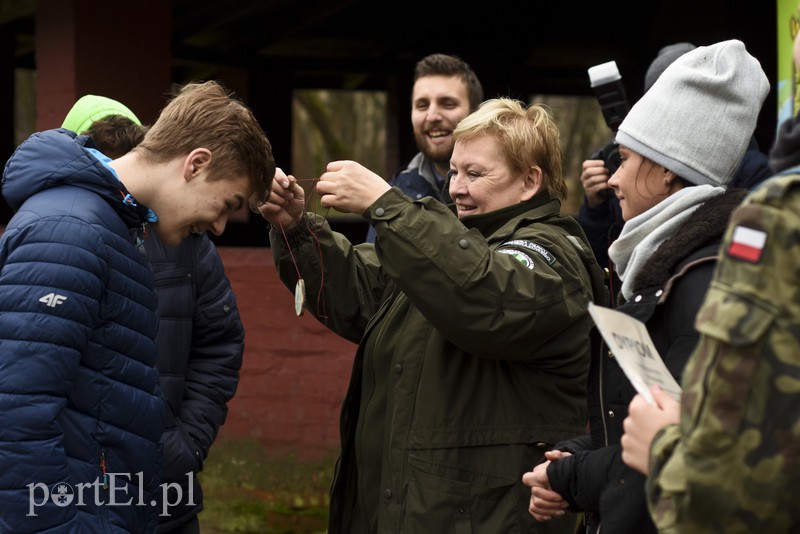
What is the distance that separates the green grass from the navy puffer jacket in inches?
128

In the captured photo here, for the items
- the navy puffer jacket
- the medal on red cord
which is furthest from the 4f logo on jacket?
the medal on red cord

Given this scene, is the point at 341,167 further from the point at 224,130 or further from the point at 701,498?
the point at 701,498

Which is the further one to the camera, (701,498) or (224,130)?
(224,130)

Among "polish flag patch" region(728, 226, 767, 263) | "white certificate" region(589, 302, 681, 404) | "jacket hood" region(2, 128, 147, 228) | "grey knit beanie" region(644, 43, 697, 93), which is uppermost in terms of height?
"grey knit beanie" region(644, 43, 697, 93)

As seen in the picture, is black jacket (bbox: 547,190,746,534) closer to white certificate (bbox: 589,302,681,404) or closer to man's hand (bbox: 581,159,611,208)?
white certificate (bbox: 589,302,681,404)

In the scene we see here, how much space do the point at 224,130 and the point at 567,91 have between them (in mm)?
9324

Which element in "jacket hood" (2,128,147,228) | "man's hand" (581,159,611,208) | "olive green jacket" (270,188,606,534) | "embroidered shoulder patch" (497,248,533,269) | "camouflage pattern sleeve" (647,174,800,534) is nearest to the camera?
"camouflage pattern sleeve" (647,174,800,534)

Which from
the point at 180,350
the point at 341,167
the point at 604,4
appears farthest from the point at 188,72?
the point at 341,167

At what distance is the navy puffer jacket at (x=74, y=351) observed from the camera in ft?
7.97

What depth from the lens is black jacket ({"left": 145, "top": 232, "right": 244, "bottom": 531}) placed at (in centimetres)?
365

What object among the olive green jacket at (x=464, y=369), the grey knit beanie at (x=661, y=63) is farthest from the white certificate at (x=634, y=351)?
the grey knit beanie at (x=661, y=63)

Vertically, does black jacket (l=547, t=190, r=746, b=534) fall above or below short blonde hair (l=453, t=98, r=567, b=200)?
below

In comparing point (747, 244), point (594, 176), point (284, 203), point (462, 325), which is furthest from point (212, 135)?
point (594, 176)

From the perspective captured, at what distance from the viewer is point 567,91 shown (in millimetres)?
11758
